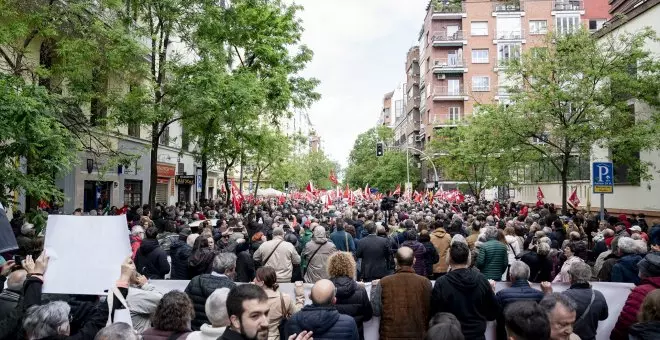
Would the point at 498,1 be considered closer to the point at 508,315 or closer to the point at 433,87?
the point at 433,87

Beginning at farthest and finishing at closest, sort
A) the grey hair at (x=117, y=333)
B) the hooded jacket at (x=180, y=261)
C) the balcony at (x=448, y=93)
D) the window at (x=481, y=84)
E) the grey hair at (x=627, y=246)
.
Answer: the balcony at (x=448, y=93), the window at (x=481, y=84), the hooded jacket at (x=180, y=261), the grey hair at (x=627, y=246), the grey hair at (x=117, y=333)

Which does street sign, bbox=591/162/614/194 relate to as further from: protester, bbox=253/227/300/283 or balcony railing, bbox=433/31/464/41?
balcony railing, bbox=433/31/464/41

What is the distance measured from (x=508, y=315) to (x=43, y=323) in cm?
337

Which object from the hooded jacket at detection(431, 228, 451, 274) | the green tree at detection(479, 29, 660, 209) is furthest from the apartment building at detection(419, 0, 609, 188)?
the hooded jacket at detection(431, 228, 451, 274)

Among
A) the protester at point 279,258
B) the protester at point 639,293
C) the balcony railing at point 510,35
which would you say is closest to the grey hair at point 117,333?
the protester at point 639,293

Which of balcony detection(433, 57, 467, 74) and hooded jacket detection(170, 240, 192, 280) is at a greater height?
balcony detection(433, 57, 467, 74)

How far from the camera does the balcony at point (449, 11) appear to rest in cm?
6230

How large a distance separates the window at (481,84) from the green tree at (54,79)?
50.5 metres

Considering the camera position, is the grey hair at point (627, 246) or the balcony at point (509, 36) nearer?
the grey hair at point (627, 246)

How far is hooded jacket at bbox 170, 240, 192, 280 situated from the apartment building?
5274 cm

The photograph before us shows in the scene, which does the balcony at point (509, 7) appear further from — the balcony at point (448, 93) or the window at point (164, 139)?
the window at point (164, 139)

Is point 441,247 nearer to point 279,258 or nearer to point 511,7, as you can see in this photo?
A: point 279,258

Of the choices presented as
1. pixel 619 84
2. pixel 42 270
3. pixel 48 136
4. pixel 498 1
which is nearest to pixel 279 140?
pixel 619 84

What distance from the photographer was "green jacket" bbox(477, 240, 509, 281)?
8508mm
